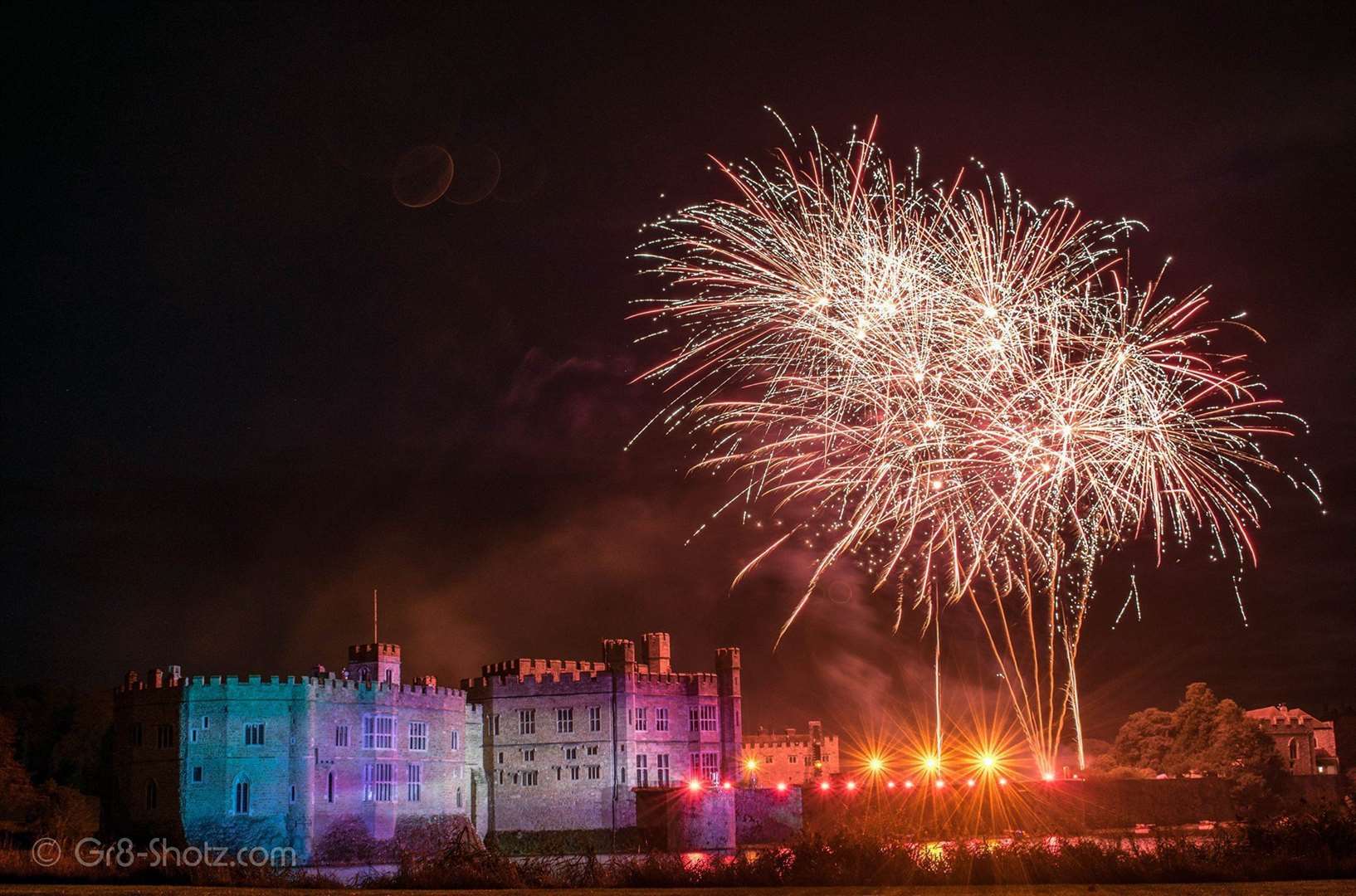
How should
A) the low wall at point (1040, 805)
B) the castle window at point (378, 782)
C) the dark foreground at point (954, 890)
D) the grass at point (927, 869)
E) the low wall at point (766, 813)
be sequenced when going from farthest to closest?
the low wall at point (766, 813) < the castle window at point (378, 782) < the low wall at point (1040, 805) < the grass at point (927, 869) < the dark foreground at point (954, 890)

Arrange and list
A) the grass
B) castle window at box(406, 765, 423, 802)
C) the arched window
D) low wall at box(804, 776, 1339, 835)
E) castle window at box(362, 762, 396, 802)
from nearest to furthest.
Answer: the grass → low wall at box(804, 776, 1339, 835) → the arched window → castle window at box(362, 762, 396, 802) → castle window at box(406, 765, 423, 802)

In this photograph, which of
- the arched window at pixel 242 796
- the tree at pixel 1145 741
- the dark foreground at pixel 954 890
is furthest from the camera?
the tree at pixel 1145 741

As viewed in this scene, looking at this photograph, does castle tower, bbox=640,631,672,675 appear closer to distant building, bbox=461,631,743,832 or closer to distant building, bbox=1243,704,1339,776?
distant building, bbox=461,631,743,832

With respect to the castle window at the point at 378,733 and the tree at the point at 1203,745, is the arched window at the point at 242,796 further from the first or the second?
the tree at the point at 1203,745

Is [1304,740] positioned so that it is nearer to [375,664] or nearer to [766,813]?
[766,813]

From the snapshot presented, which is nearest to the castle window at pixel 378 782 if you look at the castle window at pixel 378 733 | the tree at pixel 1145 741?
the castle window at pixel 378 733

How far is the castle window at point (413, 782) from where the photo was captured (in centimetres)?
6128

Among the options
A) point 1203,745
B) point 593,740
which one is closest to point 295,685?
point 593,740

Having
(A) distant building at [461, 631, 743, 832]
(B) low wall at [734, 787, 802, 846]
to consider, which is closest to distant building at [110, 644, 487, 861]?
(A) distant building at [461, 631, 743, 832]

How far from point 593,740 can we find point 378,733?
10.7 meters

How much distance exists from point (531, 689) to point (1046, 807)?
23.7 meters

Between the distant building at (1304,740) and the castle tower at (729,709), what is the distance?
4471 centimetres

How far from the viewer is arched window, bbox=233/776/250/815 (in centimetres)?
5509

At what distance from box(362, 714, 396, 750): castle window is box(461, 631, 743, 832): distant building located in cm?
798
